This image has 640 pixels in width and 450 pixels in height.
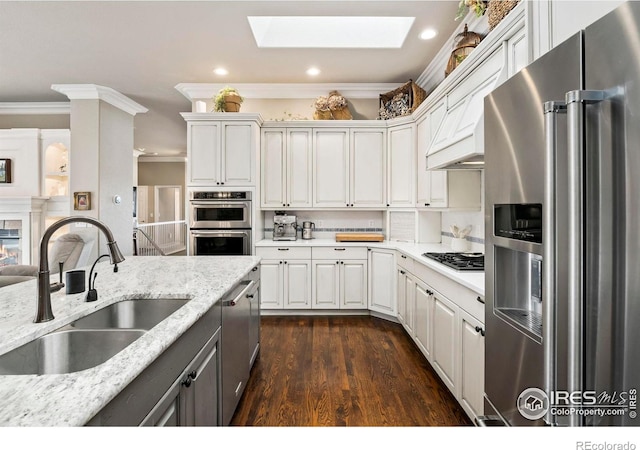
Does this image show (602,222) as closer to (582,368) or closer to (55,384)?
(582,368)

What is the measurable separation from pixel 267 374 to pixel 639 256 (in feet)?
7.88

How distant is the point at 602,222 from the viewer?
72 cm

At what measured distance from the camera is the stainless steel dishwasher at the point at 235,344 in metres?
1.66

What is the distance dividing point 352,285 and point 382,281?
1.23 ft

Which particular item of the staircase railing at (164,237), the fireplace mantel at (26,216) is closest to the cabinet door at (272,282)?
the fireplace mantel at (26,216)

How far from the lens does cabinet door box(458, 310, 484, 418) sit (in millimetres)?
1688

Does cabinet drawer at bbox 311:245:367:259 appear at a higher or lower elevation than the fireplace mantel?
lower

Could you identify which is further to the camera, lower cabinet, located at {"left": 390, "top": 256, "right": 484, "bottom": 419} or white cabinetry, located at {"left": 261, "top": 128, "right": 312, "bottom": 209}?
white cabinetry, located at {"left": 261, "top": 128, "right": 312, "bottom": 209}

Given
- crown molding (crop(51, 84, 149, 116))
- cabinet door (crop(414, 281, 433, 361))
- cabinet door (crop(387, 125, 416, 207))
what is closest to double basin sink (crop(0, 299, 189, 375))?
cabinet door (crop(414, 281, 433, 361))

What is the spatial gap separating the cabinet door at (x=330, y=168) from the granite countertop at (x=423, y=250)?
1.89ft

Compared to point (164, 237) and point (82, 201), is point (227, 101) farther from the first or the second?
point (164, 237)

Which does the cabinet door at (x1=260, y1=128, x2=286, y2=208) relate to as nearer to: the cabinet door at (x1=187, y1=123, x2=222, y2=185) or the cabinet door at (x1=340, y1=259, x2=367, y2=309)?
the cabinet door at (x1=187, y1=123, x2=222, y2=185)

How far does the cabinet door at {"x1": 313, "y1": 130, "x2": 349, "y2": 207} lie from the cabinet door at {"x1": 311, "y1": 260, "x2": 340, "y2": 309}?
809 mm

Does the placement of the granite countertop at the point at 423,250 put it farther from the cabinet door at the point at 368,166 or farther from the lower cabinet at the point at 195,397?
the lower cabinet at the point at 195,397
